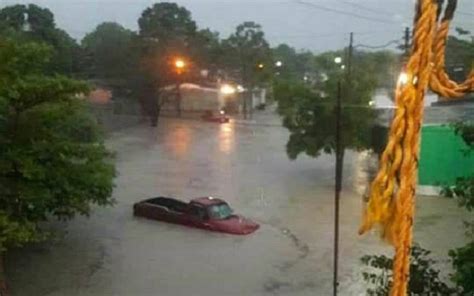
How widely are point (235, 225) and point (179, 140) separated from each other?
4177 millimetres

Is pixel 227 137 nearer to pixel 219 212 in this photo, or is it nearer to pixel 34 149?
pixel 219 212

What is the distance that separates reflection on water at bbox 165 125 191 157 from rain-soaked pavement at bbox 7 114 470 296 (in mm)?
463

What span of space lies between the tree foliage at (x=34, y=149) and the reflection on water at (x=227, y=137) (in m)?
4.41

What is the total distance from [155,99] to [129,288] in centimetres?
670

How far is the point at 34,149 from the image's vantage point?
10.7 feet

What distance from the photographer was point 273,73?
11.2m

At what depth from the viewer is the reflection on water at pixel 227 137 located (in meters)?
8.19

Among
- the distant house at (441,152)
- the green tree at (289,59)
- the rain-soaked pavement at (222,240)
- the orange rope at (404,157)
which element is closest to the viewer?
the orange rope at (404,157)

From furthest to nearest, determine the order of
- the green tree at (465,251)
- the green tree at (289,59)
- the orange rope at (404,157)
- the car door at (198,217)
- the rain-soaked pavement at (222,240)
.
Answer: the green tree at (289,59) < the car door at (198,217) < the rain-soaked pavement at (222,240) < the green tree at (465,251) < the orange rope at (404,157)

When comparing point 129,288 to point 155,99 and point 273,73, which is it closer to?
point 155,99

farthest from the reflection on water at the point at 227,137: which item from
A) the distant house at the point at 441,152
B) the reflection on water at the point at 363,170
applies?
the distant house at the point at 441,152

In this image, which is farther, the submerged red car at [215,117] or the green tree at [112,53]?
the submerged red car at [215,117]

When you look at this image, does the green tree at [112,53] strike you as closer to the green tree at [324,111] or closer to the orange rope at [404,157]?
the green tree at [324,111]

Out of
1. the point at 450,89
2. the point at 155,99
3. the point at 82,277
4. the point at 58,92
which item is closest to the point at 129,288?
the point at 82,277
